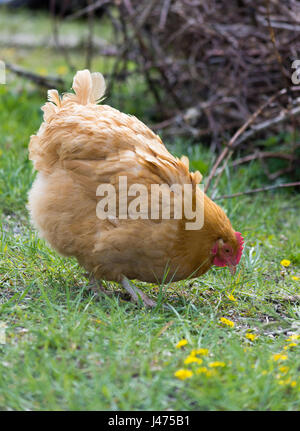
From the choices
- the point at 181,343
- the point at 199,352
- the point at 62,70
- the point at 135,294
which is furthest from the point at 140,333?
the point at 62,70

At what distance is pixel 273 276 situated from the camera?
402 cm

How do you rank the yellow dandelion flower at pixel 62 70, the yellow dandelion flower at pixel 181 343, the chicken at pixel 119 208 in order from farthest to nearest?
the yellow dandelion flower at pixel 62 70
the chicken at pixel 119 208
the yellow dandelion flower at pixel 181 343

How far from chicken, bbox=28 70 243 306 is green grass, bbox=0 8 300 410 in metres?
0.24

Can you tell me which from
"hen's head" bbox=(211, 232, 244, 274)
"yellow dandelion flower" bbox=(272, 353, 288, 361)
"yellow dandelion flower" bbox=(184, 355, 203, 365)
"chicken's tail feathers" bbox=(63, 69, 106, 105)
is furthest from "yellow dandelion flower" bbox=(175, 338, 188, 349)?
"chicken's tail feathers" bbox=(63, 69, 106, 105)

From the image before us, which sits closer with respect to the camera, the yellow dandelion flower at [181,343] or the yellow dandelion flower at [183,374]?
the yellow dandelion flower at [183,374]

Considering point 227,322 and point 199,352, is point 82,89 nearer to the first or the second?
point 227,322

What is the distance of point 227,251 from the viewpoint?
334cm

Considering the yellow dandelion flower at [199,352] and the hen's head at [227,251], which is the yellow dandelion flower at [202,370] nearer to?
the yellow dandelion flower at [199,352]

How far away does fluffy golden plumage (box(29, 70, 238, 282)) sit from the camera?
3111 mm

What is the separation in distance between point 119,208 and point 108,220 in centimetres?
10

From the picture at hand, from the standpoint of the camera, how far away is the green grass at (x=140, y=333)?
2336 mm

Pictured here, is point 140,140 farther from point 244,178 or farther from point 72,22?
point 72,22

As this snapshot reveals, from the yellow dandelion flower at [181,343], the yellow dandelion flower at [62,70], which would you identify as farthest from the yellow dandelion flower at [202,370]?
the yellow dandelion flower at [62,70]

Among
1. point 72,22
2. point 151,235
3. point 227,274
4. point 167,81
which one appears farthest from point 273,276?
point 72,22
